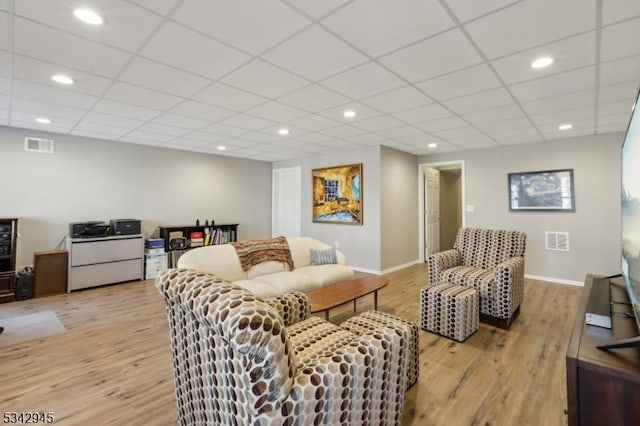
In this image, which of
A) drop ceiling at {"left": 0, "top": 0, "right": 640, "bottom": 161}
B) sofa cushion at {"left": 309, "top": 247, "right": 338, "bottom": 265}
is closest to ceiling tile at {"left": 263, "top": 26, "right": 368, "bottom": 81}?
drop ceiling at {"left": 0, "top": 0, "right": 640, "bottom": 161}

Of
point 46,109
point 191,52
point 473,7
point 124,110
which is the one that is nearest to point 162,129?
point 124,110

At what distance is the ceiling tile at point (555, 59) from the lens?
1.96 metres

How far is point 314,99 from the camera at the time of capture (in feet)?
9.93

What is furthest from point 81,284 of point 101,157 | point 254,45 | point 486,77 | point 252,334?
point 486,77

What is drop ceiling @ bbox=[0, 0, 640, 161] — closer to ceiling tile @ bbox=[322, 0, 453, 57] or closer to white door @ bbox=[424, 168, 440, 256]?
ceiling tile @ bbox=[322, 0, 453, 57]

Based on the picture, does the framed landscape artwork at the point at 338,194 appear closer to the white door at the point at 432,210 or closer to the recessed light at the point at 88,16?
the white door at the point at 432,210

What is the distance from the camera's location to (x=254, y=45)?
6.66ft

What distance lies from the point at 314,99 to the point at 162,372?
2772 mm

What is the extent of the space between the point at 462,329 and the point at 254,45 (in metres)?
2.95

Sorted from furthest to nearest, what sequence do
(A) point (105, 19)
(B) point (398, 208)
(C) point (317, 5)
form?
(B) point (398, 208) < (A) point (105, 19) < (C) point (317, 5)

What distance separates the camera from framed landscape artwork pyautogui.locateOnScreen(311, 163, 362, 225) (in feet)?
18.2

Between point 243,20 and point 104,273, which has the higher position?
point 243,20

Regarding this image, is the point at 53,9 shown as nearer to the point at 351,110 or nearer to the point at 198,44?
the point at 198,44

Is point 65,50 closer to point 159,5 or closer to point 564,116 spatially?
point 159,5
